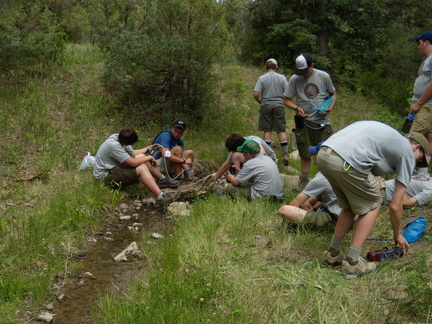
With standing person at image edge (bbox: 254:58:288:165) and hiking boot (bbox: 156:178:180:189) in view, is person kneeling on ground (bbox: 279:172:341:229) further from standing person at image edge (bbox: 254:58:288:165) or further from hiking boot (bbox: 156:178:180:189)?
standing person at image edge (bbox: 254:58:288:165)

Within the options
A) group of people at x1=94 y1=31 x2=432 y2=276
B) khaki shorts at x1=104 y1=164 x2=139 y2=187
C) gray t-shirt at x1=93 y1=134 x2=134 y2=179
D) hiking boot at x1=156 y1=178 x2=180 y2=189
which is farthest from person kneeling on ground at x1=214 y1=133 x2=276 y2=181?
gray t-shirt at x1=93 y1=134 x2=134 y2=179

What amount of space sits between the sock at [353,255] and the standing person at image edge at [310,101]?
9.28 feet

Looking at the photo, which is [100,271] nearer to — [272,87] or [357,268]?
[357,268]

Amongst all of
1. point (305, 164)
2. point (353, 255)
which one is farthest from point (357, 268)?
point (305, 164)

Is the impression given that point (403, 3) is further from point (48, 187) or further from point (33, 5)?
point (48, 187)

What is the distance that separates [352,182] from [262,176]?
2404 mm

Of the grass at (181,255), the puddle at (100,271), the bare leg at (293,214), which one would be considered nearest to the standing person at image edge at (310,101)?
the grass at (181,255)

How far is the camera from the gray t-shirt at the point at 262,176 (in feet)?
19.3

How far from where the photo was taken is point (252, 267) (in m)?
4.01

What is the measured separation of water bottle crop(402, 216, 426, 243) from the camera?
4.34 meters

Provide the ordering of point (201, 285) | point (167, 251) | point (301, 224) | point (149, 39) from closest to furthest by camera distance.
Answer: point (201, 285), point (167, 251), point (301, 224), point (149, 39)

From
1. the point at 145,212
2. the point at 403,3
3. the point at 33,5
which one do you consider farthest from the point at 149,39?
the point at 403,3

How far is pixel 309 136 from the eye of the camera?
6516 mm

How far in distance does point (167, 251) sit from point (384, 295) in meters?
2.08
